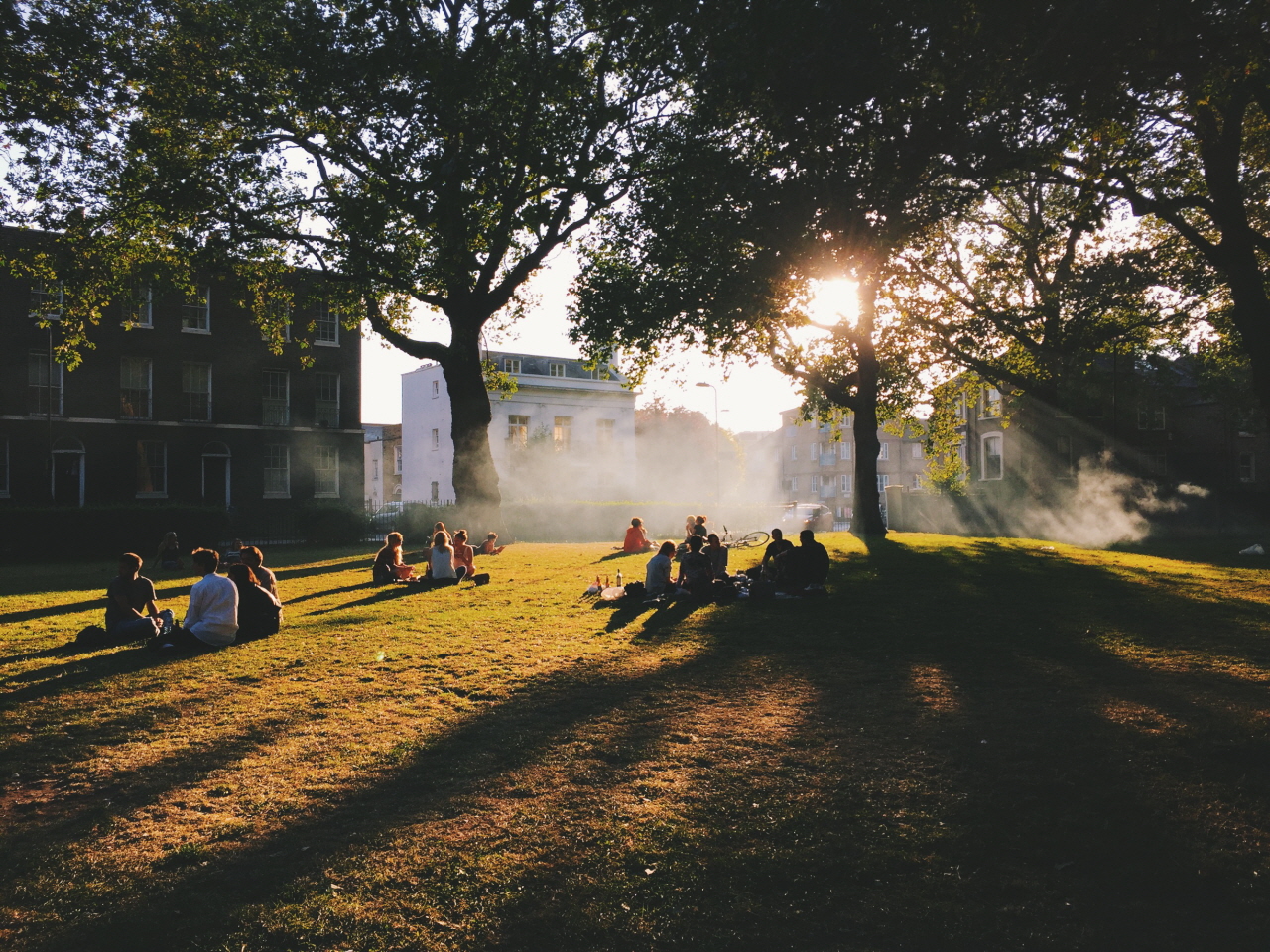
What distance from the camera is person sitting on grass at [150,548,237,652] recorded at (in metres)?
10.7

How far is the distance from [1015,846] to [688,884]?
1948mm

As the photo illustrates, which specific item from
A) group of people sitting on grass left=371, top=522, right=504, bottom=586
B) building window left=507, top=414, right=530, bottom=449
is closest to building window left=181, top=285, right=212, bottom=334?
group of people sitting on grass left=371, top=522, right=504, bottom=586

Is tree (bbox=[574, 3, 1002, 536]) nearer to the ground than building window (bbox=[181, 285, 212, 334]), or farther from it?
nearer to the ground

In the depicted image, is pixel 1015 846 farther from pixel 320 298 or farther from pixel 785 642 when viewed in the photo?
pixel 320 298

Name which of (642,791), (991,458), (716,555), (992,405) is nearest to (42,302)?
(716,555)

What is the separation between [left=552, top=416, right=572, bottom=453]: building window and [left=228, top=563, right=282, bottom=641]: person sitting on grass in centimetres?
5382

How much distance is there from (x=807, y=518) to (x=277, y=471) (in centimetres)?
2615

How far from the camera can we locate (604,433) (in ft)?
223

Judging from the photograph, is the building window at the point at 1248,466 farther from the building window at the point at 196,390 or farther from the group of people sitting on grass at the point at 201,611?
the group of people sitting on grass at the point at 201,611

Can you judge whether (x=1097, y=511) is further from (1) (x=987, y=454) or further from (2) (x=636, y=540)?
(2) (x=636, y=540)

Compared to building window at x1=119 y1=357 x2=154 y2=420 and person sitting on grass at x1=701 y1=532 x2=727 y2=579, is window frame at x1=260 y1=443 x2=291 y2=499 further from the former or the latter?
person sitting on grass at x1=701 y1=532 x2=727 y2=579

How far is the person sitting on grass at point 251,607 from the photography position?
11.7 m

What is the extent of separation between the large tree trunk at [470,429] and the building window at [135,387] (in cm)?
1576

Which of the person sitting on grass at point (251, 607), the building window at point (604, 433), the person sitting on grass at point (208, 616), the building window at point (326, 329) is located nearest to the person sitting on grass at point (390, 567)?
the person sitting on grass at point (251, 607)
